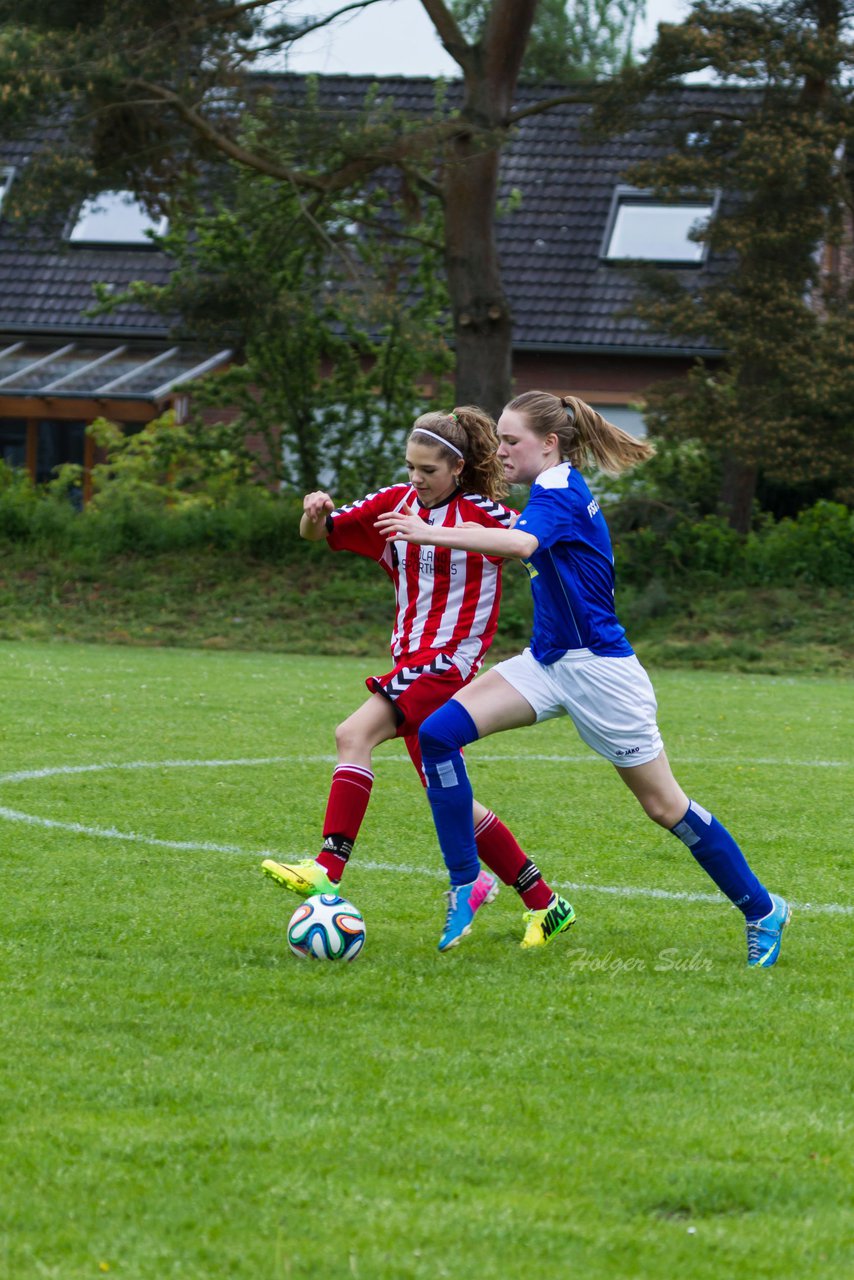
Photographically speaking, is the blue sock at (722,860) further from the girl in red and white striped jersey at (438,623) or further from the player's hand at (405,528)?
the player's hand at (405,528)

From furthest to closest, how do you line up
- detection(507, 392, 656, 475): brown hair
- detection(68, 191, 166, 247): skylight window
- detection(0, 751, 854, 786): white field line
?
1. detection(68, 191, 166, 247): skylight window
2. detection(0, 751, 854, 786): white field line
3. detection(507, 392, 656, 475): brown hair

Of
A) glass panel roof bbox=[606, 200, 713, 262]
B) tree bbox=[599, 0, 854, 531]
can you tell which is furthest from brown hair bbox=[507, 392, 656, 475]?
glass panel roof bbox=[606, 200, 713, 262]

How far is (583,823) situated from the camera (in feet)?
26.6

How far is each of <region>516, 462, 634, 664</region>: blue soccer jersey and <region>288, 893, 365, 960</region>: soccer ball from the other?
1.05 m

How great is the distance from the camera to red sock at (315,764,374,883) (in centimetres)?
573

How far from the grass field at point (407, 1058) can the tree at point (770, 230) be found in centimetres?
1206

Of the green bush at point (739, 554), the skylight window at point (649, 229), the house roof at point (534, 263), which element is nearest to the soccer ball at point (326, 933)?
the green bush at point (739, 554)

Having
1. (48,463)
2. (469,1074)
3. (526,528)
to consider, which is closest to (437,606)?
(526,528)

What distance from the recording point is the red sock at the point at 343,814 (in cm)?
573

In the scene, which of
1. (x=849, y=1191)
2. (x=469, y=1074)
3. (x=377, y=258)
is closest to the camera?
(x=849, y=1191)

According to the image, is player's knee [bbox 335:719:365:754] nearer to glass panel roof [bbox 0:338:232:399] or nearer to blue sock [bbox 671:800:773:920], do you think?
blue sock [bbox 671:800:773:920]

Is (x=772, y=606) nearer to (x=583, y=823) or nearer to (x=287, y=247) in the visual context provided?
(x=287, y=247)

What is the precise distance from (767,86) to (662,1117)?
1892cm

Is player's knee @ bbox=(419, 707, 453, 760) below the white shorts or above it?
below
